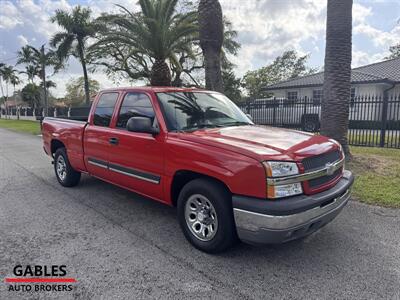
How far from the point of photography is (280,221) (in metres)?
2.90

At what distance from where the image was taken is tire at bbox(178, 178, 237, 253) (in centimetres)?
325

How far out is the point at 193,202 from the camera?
142 inches

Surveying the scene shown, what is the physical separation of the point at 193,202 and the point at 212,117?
1381 millimetres

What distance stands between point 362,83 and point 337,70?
1594 centimetres

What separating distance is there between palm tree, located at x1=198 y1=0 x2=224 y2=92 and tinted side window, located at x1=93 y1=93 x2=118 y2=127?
16.6ft

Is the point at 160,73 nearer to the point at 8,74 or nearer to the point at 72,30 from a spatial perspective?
the point at 72,30

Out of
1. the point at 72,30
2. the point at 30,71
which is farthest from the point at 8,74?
the point at 72,30

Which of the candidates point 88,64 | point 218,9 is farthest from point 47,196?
point 88,64

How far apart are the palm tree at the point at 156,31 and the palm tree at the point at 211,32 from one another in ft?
15.2

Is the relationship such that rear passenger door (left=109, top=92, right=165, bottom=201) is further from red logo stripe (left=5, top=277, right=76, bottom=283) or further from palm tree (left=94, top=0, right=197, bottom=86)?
palm tree (left=94, top=0, right=197, bottom=86)

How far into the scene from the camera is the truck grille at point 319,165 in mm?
3217

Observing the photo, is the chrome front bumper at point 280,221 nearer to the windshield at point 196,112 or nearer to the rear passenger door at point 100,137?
the windshield at point 196,112

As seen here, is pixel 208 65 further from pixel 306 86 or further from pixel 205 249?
pixel 306 86

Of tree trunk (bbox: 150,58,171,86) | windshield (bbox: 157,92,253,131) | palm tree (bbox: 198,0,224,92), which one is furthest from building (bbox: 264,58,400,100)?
windshield (bbox: 157,92,253,131)
